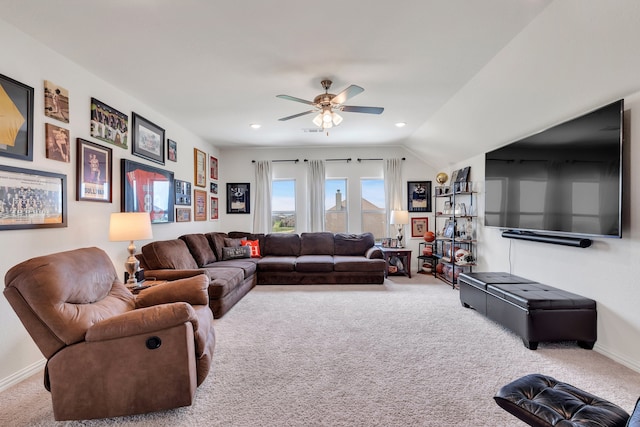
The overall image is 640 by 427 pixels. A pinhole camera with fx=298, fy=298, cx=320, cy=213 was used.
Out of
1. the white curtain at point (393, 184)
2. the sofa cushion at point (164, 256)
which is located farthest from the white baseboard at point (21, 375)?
the white curtain at point (393, 184)

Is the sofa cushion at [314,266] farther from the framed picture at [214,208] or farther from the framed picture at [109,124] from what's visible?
the framed picture at [109,124]

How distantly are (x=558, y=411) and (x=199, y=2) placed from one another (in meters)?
3.04

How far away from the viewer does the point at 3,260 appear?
7.01 feet

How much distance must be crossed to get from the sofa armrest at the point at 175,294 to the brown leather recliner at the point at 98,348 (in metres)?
0.54

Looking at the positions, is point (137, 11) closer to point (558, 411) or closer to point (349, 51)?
point (349, 51)

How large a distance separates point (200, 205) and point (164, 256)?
6.39 feet

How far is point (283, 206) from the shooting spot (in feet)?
21.5

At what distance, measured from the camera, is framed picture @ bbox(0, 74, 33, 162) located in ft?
6.99

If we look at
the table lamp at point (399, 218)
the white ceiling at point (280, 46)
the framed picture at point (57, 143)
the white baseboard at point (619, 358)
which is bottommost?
the white baseboard at point (619, 358)

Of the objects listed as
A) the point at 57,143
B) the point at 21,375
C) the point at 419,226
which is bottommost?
the point at 21,375

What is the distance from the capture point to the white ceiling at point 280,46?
2080 mm

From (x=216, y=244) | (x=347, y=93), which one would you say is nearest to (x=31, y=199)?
(x=347, y=93)

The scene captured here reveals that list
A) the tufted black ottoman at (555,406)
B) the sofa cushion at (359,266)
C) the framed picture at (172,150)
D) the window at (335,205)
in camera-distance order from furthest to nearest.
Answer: the window at (335,205), the sofa cushion at (359,266), the framed picture at (172,150), the tufted black ottoman at (555,406)

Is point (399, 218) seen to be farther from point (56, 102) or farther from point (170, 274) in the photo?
point (56, 102)
